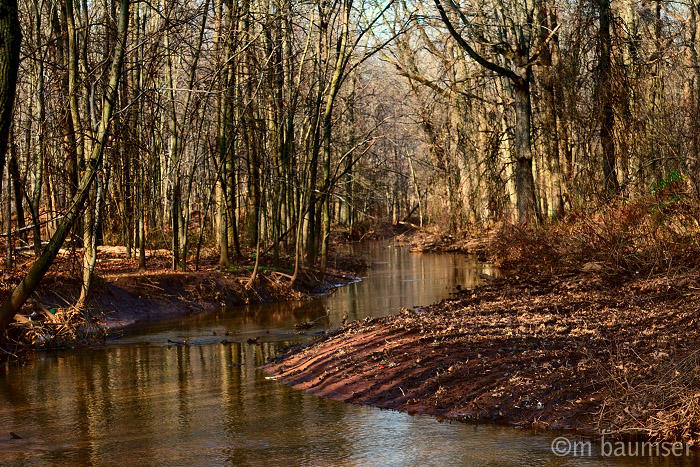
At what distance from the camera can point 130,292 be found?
18.1 metres

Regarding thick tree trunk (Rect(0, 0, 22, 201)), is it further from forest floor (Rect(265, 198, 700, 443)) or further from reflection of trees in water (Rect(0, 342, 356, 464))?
forest floor (Rect(265, 198, 700, 443))

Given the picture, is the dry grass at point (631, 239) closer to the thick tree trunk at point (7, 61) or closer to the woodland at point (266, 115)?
the woodland at point (266, 115)

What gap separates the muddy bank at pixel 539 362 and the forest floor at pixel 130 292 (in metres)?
4.78

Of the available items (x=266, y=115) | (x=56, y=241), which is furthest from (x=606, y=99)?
(x=266, y=115)

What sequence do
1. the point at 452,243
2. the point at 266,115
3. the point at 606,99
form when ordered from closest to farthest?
1. the point at 606,99
2. the point at 266,115
3. the point at 452,243

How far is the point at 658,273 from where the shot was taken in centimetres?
1296

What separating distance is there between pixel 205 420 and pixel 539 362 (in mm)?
3718

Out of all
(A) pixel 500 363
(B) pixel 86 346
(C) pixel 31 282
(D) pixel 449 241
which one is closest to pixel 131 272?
(B) pixel 86 346

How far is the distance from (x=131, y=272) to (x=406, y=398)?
12.4 meters

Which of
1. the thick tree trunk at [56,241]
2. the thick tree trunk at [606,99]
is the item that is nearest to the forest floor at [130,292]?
the thick tree trunk at [56,241]

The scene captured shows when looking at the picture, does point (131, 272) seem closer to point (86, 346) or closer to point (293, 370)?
point (86, 346)

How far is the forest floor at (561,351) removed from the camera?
720 centimetres

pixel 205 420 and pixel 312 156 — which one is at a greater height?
pixel 312 156

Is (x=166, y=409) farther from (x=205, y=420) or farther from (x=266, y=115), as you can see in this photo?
(x=266, y=115)
